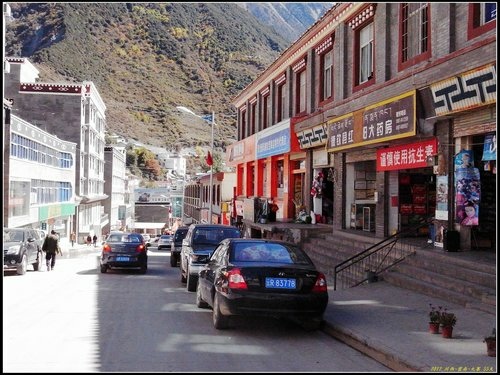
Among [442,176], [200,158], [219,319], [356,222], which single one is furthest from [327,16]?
[200,158]

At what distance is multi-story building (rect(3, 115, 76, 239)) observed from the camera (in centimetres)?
3566

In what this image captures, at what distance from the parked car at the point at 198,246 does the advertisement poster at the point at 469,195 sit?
6.31 metres

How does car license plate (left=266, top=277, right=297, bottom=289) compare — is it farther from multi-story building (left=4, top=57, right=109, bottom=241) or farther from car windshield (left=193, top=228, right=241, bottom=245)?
multi-story building (left=4, top=57, right=109, bottom=241)

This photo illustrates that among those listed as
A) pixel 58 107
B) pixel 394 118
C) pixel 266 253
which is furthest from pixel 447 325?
pixel 58 107

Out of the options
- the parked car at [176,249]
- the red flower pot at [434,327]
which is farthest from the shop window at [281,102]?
the red flower pot at [434,327]

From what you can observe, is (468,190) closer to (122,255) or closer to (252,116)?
(122,255)

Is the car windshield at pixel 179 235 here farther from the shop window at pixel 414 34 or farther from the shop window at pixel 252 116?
the shop window at pixel 252 116

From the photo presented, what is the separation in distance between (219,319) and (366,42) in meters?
13.4

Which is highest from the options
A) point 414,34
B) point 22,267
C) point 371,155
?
point 414,34

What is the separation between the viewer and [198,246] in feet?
50.4

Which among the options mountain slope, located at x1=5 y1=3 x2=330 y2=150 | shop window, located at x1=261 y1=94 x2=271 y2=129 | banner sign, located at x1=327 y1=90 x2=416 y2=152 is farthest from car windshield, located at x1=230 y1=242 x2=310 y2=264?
mountain slope, located at x1=5 y1=3 x2=330 y2=150

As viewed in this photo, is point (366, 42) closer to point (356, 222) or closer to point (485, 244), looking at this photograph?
point (356, 222)

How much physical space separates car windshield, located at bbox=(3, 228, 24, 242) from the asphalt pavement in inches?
468

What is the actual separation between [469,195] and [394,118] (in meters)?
3.17
